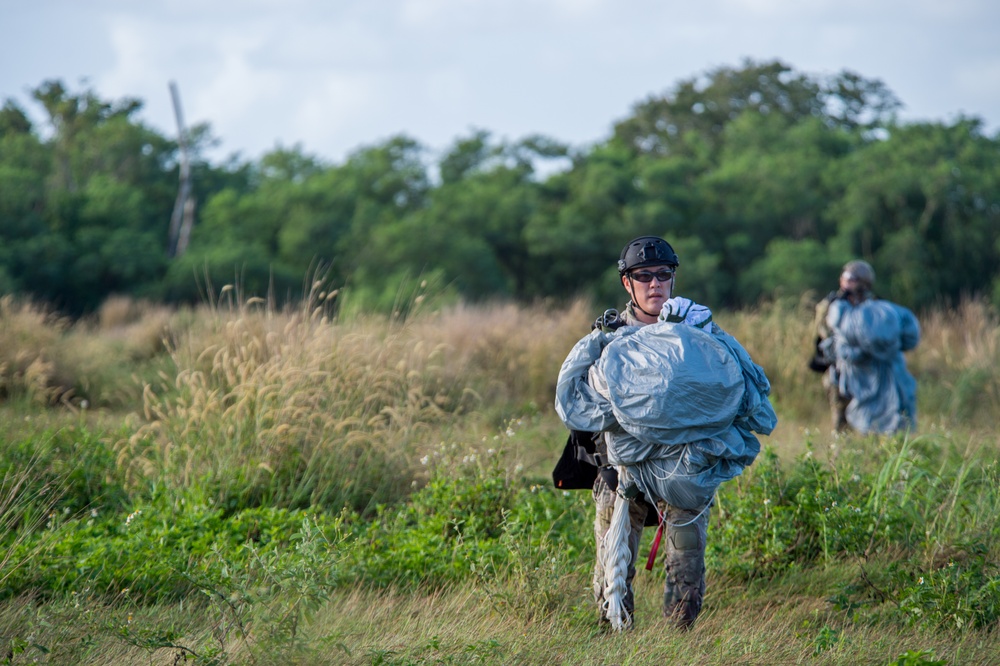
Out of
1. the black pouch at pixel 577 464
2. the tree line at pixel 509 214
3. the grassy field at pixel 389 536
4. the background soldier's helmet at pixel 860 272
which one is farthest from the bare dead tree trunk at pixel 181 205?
the black pouch at pixel 577 464

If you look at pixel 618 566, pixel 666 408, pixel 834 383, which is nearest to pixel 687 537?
pixel 618 566

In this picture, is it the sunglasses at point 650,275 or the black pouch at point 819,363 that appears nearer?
the sunglasses at point 650,275

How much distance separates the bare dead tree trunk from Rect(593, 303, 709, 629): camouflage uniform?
24.8m

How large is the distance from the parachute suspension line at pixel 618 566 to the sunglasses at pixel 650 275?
3.05ft

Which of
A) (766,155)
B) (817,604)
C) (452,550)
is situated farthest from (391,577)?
(766,155)

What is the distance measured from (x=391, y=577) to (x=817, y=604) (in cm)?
220

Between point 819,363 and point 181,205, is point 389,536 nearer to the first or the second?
point 819,363

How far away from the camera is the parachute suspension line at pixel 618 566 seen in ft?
13.8

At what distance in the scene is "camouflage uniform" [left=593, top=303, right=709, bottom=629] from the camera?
13.6 feet

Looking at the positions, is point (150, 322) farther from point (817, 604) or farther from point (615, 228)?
point (615, 228)

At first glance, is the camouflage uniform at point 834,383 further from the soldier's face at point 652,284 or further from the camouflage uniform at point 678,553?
the camouflage uniform at point 678,553

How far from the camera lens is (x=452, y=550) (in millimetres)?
5562

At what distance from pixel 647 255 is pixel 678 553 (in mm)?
1246

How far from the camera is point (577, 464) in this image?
450 centimetres
